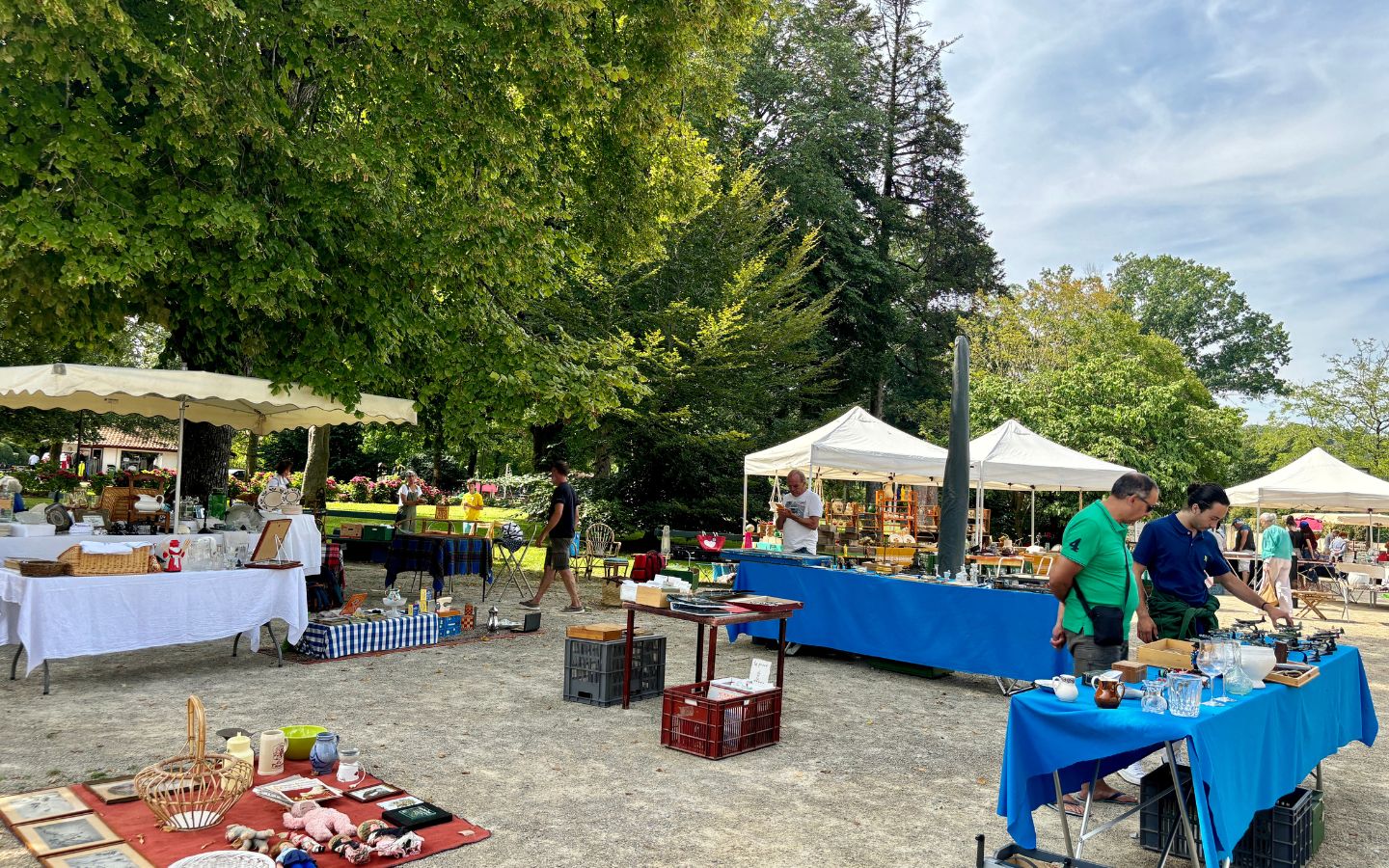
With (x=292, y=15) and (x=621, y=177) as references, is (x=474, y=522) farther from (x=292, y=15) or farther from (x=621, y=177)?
(x=292, y=15)

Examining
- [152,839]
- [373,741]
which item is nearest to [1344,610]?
[373,741]

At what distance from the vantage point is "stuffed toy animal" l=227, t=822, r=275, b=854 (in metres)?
3.74

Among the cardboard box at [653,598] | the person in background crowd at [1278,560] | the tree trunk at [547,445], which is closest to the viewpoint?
the cardboard box at [653,598]

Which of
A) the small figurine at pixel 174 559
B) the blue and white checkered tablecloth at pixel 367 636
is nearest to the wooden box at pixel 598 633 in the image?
the blue and white checkered tablecloth at pixel 367 636

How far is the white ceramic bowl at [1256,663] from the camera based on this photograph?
4117 mm

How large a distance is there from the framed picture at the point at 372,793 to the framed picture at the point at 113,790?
0.97 m

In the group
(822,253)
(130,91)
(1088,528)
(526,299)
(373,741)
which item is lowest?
(373,741)

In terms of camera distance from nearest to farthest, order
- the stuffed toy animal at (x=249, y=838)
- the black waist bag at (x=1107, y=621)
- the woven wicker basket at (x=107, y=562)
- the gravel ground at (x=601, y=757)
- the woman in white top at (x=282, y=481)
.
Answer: the stuffed toy animal at (x=249, y=838) → the gravel ground at (x=601, y=757) → the black waist bag at (x=1107, y=621) → the woven wicker basket at (x=107, y=562) → the woman in white top at (x=282, y=481)

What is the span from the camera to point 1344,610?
15.5m

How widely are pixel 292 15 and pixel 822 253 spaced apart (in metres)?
18.6

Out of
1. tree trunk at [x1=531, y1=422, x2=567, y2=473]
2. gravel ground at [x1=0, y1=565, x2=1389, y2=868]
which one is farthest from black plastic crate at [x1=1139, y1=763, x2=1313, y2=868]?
tree trunk at [x1=531, y1=422, x2=567, y2=473]

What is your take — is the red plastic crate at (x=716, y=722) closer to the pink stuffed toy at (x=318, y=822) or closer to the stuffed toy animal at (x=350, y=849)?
the pink stuffed toy at (x=318, y=822)

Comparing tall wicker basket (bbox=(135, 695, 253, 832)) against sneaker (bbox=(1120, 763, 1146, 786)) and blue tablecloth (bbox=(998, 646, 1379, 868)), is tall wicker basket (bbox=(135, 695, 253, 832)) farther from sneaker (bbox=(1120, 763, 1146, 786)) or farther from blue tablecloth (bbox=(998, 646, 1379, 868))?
sneaker (bbox=(1120, 763, 1146, 786))

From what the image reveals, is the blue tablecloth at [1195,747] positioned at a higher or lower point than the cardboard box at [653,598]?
lower
